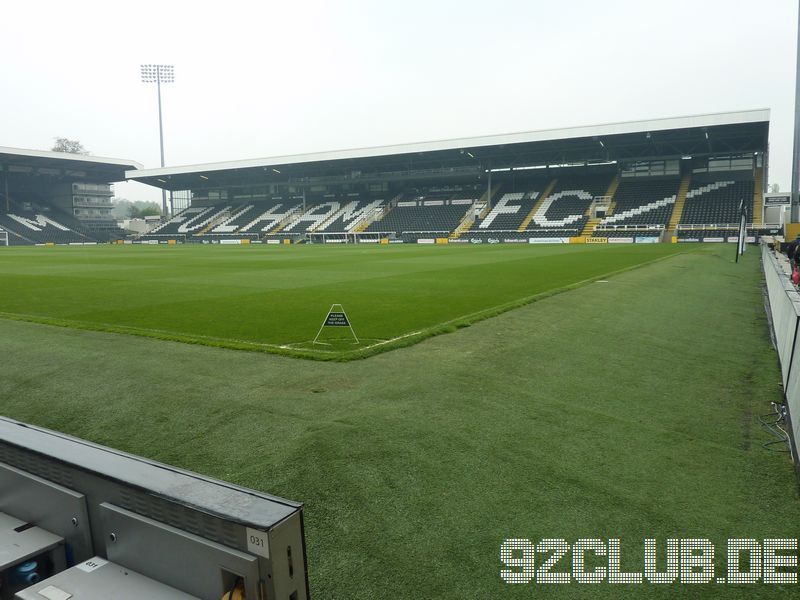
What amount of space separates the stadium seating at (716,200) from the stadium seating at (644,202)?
70.3 inches

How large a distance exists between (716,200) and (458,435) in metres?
57.7

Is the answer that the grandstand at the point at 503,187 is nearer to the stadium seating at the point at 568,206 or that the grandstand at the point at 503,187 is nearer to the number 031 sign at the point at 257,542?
the stadium seating at the point at 568,206

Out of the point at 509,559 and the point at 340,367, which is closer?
the point at 509,559

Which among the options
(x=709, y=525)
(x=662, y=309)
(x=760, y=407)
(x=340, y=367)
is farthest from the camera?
(x=662, y=309)

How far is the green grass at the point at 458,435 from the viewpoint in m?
3.18

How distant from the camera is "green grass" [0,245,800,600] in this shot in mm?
3180

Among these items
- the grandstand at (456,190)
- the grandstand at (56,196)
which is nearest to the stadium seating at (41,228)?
the grandstand at (56,196)

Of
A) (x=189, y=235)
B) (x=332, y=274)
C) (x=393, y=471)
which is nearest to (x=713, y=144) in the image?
(x=332, y=274)

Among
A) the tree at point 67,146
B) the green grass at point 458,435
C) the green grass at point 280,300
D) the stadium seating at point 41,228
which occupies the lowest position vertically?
the green grass at point 458,435

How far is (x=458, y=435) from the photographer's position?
15.5 feet

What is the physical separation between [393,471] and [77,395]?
4.10m

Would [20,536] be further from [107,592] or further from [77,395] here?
[77,395]

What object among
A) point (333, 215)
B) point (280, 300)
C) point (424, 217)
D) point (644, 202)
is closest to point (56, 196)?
point (333, 215)

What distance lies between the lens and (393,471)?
4.03 metres
